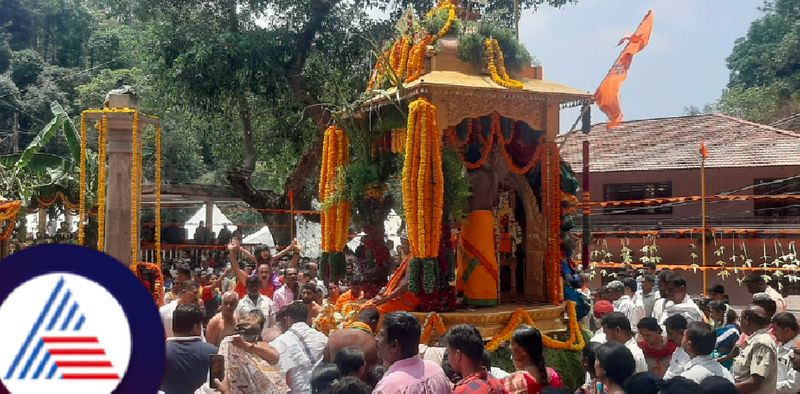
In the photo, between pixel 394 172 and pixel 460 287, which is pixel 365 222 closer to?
pixel 394 172

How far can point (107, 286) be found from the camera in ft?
3.70

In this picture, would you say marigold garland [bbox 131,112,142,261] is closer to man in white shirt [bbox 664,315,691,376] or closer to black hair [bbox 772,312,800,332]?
man in white shirt [bbox 664,315,691,376]

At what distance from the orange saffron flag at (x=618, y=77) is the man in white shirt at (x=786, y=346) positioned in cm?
375

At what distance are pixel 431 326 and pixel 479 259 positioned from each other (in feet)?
4.15

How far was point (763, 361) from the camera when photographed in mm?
5184

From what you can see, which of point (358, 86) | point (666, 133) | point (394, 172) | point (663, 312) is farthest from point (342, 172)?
point (666, 133)

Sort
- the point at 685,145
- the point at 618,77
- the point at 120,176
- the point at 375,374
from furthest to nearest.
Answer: the point at 685,145, the point at 120,176, the point at 618,77, the point at 375,374

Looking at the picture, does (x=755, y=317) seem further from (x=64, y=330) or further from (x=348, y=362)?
(x=64, y=330)

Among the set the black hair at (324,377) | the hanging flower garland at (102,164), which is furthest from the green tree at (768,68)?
the black hair at (324,377)

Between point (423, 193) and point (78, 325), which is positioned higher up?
point (423, 193)

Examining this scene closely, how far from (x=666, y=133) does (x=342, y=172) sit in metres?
19.7

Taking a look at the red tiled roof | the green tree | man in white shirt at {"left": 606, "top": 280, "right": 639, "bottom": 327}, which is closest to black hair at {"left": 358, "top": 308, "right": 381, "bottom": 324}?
man in white shirt at {"left": 606, "top": 280, "right": 639, "bottom": 327}

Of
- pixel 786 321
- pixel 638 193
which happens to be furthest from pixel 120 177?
pixel 638 193

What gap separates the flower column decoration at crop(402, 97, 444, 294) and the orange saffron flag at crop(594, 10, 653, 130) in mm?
2370
